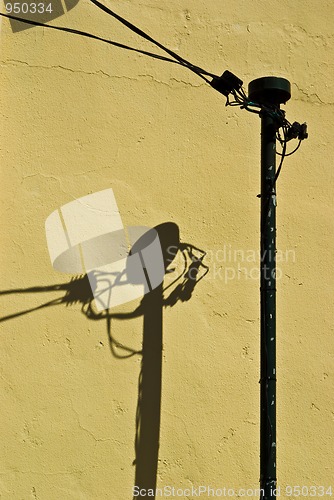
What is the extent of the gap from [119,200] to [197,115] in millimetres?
631

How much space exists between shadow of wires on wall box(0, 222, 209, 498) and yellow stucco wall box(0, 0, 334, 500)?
0.10ft

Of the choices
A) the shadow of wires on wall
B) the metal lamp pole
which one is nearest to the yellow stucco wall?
the shadow of wires on wall

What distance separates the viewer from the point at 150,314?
3.30 meters

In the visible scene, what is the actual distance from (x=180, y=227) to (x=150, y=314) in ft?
1.55

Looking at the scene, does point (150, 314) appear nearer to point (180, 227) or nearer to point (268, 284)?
point (180, 227)

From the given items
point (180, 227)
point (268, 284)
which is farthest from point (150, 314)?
point (268, 284)

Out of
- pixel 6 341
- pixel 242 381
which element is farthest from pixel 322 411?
pixel 6 341

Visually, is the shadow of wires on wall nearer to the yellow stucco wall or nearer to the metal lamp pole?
the yellow stucco wall

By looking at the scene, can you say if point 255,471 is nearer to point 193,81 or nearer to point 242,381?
point 242,381

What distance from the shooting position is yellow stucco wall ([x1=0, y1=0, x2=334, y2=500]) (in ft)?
10.3

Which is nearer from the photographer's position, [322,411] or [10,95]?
[322,411]

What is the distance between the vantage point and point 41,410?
3145mm

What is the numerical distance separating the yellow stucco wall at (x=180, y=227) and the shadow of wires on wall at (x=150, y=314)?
0.03 meters

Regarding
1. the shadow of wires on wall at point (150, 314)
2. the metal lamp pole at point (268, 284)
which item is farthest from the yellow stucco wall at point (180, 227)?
the metal lamp pole at point (268, 284)
